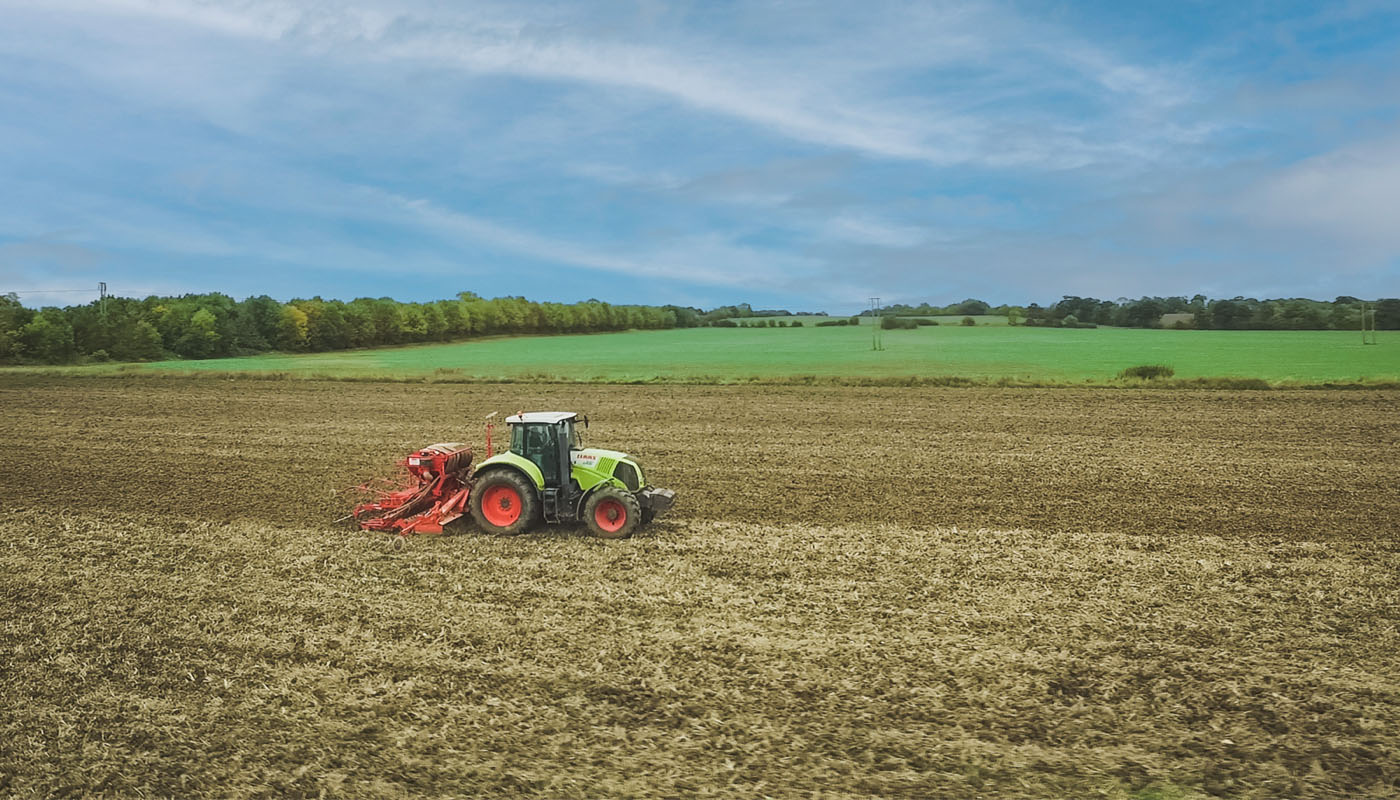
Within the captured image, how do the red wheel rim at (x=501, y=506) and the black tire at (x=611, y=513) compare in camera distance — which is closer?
the black tire at (x=611, y=513)

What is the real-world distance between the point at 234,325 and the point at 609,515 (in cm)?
6014

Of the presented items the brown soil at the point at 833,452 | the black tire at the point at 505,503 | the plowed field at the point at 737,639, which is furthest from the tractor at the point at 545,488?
the brown soil at the point at 833,452

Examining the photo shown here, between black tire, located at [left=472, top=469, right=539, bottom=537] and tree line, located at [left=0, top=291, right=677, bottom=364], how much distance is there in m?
53.4

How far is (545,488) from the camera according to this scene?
41.4 feet

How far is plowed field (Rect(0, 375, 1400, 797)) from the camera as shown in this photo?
263 inches

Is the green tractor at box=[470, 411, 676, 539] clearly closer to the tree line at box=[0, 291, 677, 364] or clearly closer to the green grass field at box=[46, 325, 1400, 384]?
the green grass field at box=[46, 325, 1400, 384]

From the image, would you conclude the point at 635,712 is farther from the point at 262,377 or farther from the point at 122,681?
the point at 262,377

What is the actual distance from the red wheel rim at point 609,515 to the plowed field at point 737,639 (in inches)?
18.4

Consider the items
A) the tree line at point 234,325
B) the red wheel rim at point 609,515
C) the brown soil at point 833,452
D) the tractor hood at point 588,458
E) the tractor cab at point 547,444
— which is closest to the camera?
the red wheel rim at point 609,515

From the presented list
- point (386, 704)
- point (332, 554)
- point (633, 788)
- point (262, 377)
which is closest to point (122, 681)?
point (386, 704)

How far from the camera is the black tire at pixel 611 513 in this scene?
40.4ft

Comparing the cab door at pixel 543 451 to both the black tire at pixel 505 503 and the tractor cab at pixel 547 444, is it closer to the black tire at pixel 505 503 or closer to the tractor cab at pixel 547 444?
the tractor cab at pixel 547 444

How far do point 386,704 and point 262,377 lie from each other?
1469 inches

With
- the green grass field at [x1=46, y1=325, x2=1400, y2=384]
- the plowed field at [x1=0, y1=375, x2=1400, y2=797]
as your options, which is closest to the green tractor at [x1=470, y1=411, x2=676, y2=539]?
the plowed field at [x1=0, y1=375, x2=1400, y2=797]
